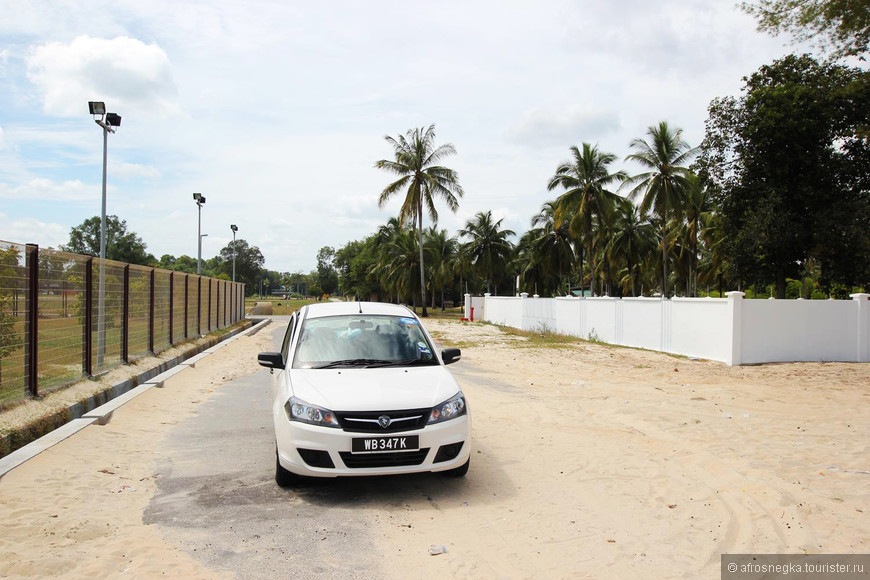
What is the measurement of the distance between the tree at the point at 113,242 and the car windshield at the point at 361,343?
95.4m

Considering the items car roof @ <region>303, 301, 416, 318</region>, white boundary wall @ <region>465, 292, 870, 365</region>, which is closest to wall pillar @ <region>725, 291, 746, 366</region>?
white boundary wall @ <region>465, 292, 870, 365</region>

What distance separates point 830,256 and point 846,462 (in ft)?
77.4

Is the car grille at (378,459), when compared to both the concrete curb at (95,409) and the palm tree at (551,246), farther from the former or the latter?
the palm tree at (551,246)

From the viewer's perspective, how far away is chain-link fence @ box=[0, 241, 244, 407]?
7516mm

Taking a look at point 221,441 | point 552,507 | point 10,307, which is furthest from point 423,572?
point 10,307

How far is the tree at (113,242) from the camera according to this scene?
96956 mm

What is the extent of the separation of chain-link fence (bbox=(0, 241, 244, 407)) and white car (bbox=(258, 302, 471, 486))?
3.74m

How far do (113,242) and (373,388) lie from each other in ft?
344

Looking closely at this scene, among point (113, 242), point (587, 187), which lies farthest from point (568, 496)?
point (113, 242)

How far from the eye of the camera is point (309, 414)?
5074mm

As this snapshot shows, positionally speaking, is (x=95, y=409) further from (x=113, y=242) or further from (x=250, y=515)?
(x=113, y=242)

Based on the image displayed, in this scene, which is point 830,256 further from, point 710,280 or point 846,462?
point 710,280

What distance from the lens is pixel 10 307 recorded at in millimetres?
7457

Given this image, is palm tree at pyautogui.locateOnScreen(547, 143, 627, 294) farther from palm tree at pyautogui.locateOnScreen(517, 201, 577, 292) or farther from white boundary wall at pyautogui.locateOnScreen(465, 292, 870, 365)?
white boundary wall at pyautogui.locateOnScreen(465, 292, 870, 365)
